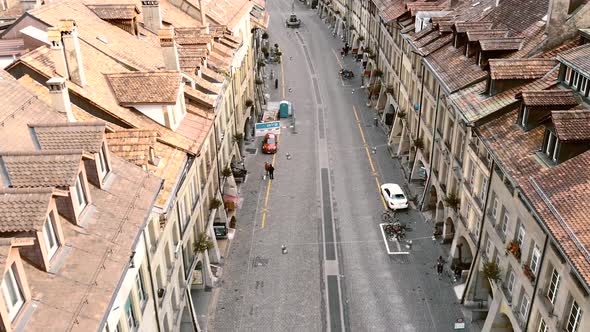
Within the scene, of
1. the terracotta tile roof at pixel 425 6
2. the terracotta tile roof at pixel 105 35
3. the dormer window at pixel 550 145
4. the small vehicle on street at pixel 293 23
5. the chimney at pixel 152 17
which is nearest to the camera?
the dormer window at pixel 550 145

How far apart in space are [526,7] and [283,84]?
55.5 m

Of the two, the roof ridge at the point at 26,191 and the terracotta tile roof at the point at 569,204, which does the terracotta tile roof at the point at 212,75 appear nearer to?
the terracotta tile roof at the point at 569,204

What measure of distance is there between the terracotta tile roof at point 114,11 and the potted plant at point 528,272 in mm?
36165

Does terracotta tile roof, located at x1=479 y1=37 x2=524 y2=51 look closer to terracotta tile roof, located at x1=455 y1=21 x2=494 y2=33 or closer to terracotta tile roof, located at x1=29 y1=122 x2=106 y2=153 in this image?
terracotta tile roof, located at x1=455 y1=21 x2=494 y2=33

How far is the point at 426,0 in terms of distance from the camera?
67.0 m

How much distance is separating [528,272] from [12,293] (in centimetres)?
2611

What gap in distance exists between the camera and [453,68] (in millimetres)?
46594

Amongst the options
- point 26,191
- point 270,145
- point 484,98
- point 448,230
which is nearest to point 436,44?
point 484,98

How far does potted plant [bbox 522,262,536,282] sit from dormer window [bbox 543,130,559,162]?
6.22 metres

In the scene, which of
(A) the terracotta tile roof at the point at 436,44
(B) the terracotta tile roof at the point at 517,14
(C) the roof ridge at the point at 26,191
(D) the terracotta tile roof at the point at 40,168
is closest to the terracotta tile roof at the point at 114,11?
(A) the terracotta tile roof at the point at 436,44

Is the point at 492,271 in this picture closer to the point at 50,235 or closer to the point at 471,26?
the point at 471,26

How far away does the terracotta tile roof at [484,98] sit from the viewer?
120 ft

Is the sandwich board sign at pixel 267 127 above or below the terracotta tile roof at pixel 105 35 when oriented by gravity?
below

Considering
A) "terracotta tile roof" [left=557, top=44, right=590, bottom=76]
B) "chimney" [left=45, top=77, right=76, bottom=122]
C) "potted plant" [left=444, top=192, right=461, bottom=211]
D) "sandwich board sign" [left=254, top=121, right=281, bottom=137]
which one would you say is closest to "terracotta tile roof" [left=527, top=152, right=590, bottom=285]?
"terracotta tile roof" [left=557, top=44, right=590, bottom=76]
